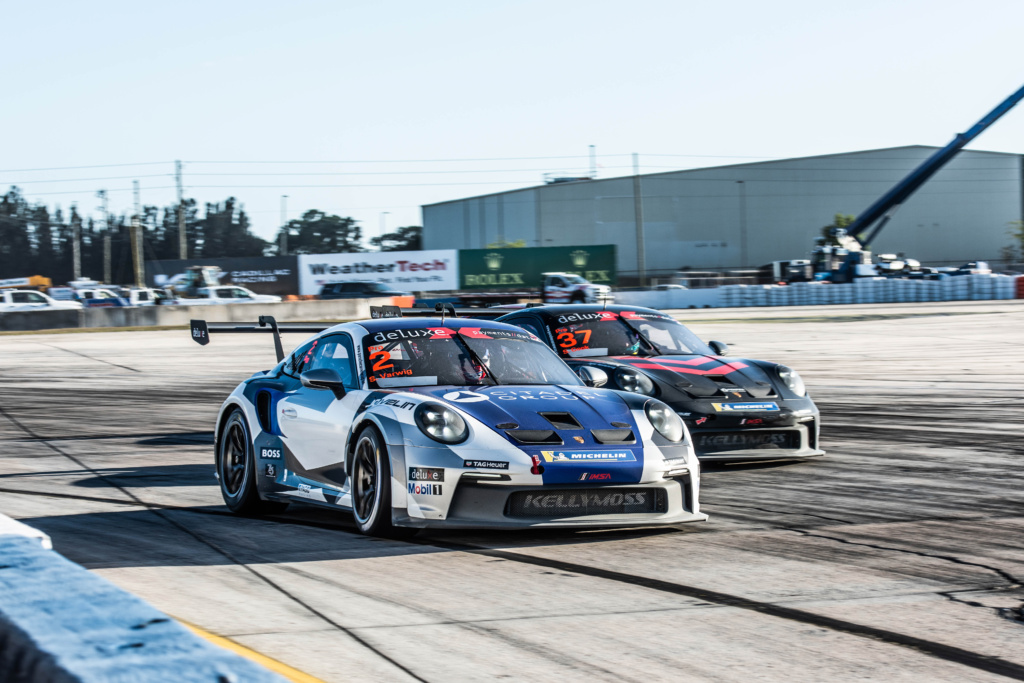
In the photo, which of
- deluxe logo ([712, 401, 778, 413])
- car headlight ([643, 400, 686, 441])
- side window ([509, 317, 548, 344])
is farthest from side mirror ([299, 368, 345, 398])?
side window ([509, 317, 548, 344])

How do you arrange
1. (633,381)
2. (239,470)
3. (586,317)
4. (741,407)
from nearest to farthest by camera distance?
1. (239,470)
2. (741,407)
3. (633,381)
4. (586,317)

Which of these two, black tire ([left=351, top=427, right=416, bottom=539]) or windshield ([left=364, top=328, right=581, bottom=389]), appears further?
windshield ([left=364, top=328, right=581, bottom=389])

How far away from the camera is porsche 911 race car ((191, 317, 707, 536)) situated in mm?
5781

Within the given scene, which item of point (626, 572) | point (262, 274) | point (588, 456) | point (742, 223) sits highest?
point (742, 223)

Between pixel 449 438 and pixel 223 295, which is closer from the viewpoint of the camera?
pixel 449 438

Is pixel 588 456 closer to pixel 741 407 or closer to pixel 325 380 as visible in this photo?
pixel 325 380

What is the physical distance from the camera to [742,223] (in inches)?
3184

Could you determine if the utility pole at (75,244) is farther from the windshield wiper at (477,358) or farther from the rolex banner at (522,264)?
the windshield wiper at (477,358)

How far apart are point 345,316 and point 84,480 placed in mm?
34136

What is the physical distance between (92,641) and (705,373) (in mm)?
7366

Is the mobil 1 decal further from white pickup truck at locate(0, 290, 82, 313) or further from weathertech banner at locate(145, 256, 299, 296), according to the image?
weathertech banner at locate(145, 256, 299, 296)

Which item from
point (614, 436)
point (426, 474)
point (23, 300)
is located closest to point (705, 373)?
point (614, 436)

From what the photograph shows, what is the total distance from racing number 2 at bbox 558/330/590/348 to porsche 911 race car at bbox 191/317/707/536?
2753 mm

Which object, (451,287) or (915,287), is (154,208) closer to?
(451,287)
